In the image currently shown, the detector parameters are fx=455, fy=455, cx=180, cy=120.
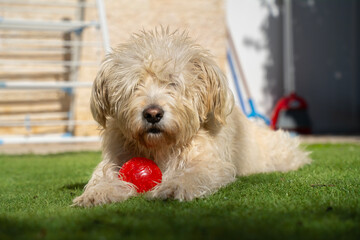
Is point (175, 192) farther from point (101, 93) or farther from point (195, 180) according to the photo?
point (101, 93)

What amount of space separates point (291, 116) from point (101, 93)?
799 centimetres

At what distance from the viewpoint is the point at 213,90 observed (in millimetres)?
3809

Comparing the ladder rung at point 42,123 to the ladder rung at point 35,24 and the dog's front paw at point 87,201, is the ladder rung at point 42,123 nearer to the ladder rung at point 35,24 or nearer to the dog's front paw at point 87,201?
the ladder rung at point 35,24

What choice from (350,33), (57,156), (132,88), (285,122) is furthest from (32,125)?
(350,33)

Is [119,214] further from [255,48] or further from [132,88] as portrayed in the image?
[255,48]

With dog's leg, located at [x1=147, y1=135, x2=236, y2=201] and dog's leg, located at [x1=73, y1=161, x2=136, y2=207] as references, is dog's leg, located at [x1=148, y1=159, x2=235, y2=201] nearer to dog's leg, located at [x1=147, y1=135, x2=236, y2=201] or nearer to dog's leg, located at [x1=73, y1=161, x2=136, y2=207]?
dog's leg, located at [x1=147, y1=135, x2=236, y2=201]

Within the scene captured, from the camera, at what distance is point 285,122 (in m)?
11.1

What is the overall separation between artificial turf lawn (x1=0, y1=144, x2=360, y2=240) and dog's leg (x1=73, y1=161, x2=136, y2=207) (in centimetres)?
14

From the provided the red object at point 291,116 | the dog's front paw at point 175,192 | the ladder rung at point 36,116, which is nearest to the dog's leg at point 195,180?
the dog's front paw at point 175,192

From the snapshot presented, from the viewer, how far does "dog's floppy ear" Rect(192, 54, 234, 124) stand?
379 cm

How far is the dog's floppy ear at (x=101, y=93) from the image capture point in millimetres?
3877

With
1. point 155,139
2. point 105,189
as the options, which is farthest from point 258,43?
point 105,189

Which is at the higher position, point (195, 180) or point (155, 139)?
point (155, 139)

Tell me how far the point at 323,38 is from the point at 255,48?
2182 millimetres
